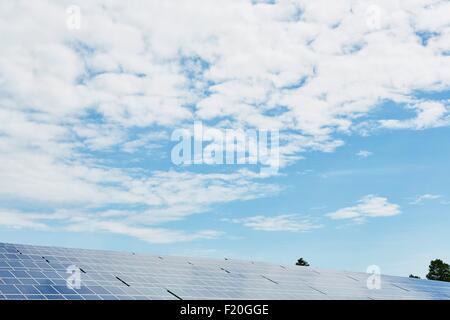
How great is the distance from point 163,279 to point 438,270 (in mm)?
58294

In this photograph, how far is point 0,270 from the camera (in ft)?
49.9

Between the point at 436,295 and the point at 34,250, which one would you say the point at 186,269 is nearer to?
the point at 34,250

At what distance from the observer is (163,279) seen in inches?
715

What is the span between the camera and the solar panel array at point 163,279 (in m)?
14.4

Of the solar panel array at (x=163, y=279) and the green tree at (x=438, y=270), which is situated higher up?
the green tree at (x=438, y=270)

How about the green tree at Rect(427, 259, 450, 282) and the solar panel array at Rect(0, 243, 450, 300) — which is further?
the green tree at Rect(427, 259, 450, 282)

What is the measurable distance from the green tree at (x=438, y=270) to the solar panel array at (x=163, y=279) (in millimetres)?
42217

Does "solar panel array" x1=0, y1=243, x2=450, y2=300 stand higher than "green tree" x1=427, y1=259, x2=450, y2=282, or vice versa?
"green tree" x1=427, y1=259, x2=450, y2=282

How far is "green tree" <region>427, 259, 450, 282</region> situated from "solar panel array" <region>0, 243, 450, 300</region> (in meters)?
42.2

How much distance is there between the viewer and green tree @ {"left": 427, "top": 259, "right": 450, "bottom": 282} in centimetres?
6550

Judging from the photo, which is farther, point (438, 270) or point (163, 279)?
point (438, 270)

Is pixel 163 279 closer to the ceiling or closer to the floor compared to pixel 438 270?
closer to the floor
